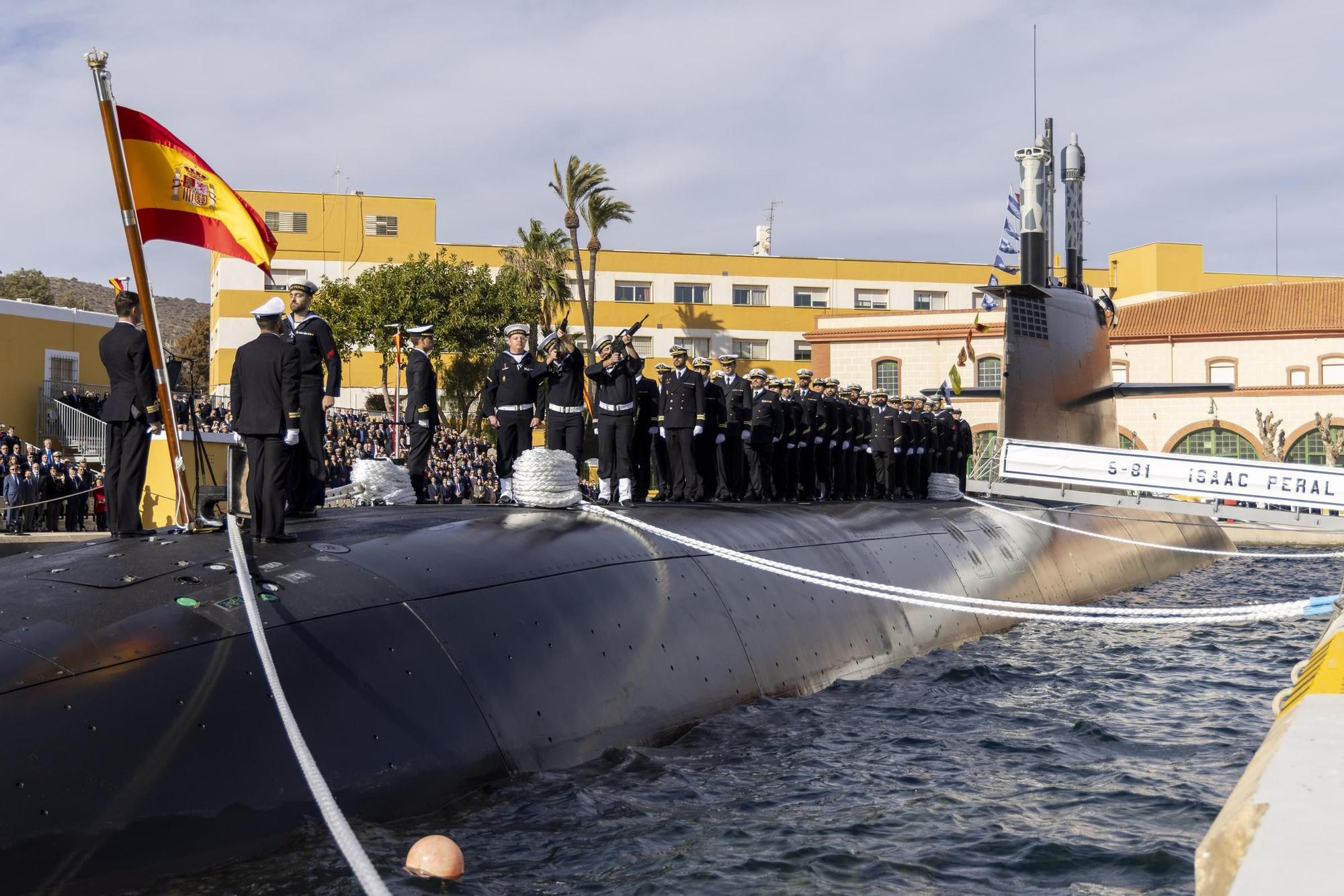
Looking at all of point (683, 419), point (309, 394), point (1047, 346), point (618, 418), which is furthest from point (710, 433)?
point (309, 394)

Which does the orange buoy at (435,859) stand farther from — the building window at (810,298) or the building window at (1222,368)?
the building window at (810,298)

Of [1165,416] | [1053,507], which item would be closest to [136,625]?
[1053,507]

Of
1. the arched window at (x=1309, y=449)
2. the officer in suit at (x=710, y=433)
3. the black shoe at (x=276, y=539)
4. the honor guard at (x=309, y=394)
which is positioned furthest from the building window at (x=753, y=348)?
the black shoe at (x=276, y=539)

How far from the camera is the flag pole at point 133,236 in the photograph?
6945 millimetres

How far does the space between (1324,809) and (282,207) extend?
5586 cm

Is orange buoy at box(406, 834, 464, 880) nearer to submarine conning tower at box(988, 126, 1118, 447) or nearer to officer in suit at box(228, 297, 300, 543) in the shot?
officer in suit at box(228, 297, 300, 543)

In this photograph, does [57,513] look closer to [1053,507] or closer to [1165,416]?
[1053,507]

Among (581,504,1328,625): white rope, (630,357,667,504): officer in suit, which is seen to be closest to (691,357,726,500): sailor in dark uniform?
(630,357,667,504): officer in suit

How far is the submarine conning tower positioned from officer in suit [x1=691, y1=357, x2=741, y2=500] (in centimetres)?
468

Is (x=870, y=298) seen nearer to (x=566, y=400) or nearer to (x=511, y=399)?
(x=566, y=400)

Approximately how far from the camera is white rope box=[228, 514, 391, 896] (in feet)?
10.9

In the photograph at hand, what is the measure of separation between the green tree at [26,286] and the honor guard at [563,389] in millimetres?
78309

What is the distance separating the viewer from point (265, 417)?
23.3 ft

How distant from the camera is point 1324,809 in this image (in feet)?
9.62
